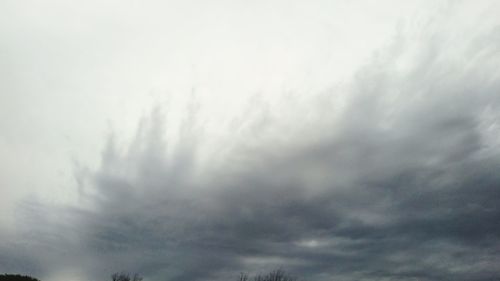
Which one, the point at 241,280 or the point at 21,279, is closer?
the point at 21,279

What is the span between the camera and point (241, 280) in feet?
501

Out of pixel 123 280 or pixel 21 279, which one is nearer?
pixel 21 279

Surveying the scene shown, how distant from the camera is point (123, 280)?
128m

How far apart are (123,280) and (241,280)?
44462mm

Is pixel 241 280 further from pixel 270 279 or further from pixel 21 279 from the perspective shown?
pixel 21 279

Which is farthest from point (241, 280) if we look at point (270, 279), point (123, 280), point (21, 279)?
point (21, 279)

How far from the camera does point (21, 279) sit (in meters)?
71.6

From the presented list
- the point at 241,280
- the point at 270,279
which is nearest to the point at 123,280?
the point at 241,280

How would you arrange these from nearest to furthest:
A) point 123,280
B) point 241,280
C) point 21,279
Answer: point 21,279 < point 123,280 < point 241,280

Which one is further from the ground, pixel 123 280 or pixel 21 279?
pixel 123 280

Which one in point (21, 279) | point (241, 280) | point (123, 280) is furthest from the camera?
point (241, 280)

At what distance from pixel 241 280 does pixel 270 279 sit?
37.3 ft

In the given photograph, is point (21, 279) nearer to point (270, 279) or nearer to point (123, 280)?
point (123, 280)

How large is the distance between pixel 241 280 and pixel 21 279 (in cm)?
9310
